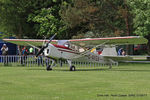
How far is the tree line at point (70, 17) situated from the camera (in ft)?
120

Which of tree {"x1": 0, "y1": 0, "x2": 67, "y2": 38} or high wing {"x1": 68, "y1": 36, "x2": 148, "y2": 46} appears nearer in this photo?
high wing {"x1": 68, "y1": 36, "x2": 148, "y2": 46}

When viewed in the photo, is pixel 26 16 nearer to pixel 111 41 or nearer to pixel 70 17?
pixel 70 17

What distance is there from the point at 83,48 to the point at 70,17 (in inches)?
452

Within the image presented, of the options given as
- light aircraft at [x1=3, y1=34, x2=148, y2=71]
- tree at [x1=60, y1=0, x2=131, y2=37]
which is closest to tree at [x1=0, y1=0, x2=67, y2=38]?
tree at [x1=60, y1=0, x2=131, y2=37]

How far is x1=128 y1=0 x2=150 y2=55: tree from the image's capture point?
34.2 metres

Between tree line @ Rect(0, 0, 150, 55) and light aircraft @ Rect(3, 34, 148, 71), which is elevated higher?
tree line @ Rect(0, 0, 150, 55)

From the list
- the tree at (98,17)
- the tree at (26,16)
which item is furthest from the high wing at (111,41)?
the tree at (26,16)

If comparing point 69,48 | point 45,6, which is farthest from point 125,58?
point 45,6

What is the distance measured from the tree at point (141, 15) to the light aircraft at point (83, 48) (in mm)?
8623

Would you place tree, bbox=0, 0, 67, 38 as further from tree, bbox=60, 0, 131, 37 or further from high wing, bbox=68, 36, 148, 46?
high wing, bbox=68, 36, 148, 46

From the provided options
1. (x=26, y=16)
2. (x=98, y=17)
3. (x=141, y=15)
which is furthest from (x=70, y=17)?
(x=141, y=15)

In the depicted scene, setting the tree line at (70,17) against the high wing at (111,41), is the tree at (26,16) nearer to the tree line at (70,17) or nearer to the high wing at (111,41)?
the tree line at (70,17)

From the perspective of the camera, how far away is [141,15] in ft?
112

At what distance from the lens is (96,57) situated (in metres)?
25.9
